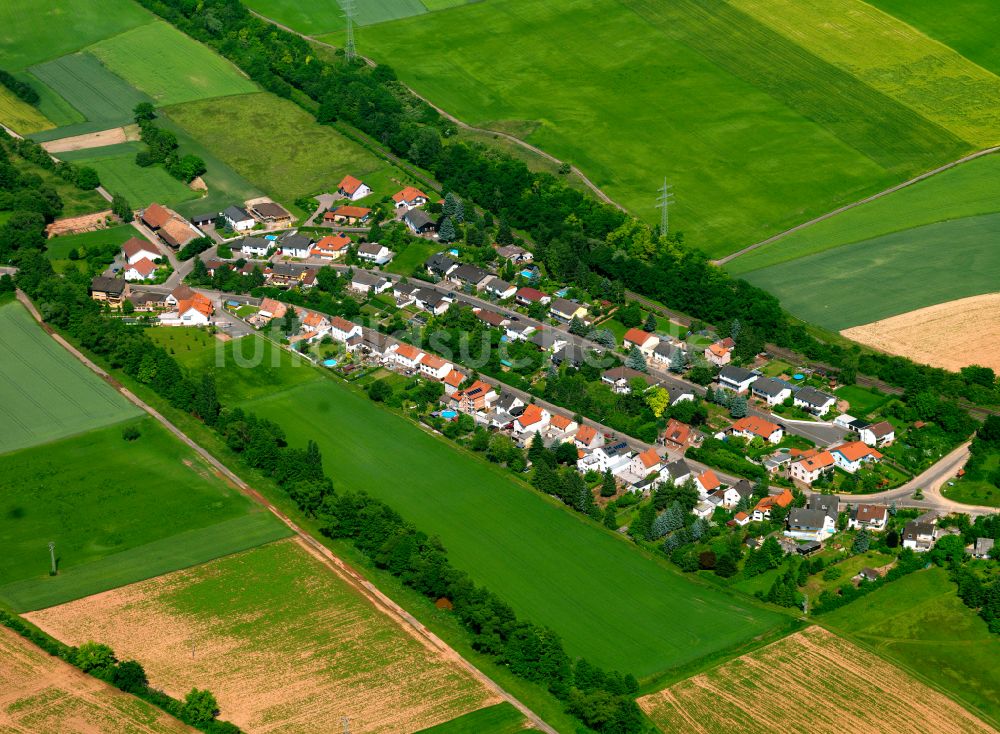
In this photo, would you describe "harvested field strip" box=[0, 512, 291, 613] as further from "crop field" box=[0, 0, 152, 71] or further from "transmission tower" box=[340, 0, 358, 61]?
"crop field" box=[0, 0, 152, 71]

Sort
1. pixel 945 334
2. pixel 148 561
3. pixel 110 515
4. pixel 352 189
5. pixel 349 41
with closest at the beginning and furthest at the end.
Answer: pixel 148 561
pixel 110 515
pixel 945 334
pixel 352 189
pixel 349 41

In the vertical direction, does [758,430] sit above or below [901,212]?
below

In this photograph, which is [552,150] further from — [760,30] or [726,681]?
[726,681]

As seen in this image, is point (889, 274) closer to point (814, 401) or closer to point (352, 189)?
point (814, 401)

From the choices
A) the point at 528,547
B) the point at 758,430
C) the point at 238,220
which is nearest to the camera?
the point at 528,547

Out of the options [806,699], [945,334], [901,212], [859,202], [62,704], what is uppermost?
[901,212]

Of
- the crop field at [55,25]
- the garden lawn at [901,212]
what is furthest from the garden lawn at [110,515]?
the crop field at [55,25]

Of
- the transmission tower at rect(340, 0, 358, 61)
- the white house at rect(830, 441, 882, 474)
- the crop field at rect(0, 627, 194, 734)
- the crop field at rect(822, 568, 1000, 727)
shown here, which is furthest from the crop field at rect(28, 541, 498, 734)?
the transmission tower at rect(340, 0, 358, 61)

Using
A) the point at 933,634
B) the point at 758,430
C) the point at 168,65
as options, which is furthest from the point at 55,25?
the point at 933,634
